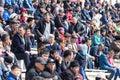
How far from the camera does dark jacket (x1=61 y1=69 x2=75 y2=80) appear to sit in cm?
1156

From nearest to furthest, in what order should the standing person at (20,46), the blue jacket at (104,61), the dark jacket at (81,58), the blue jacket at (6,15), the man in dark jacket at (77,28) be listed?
A: the standing person at (20,46) → the dark jacket at (81,58) → the blue jacket at (104,61) → the blue jacket at (6,15) → the man in dark jacket at (77,28)

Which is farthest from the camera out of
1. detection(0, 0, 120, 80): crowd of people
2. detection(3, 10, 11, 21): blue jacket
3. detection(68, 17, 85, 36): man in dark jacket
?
detection(68, 17, 85, 36): man in dark jacket

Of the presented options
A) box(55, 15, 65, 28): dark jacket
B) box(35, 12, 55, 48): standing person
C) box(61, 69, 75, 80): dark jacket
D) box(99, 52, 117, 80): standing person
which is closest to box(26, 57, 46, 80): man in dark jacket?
box(61, 69, 75, 80): dark jacket

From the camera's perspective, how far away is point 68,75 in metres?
11.6

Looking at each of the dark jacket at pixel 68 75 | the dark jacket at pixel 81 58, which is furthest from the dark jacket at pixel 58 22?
the dark jacket at pixel 68 75

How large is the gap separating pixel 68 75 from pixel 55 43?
2.58 meters

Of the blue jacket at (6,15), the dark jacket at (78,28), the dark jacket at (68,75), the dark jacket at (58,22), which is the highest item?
the blue jacket at (6,15)

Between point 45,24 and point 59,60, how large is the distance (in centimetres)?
396

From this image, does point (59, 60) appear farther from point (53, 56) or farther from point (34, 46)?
point (34, 46)

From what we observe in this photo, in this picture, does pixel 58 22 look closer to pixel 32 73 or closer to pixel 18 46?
pixel 18 46

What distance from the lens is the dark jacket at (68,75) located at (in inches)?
455

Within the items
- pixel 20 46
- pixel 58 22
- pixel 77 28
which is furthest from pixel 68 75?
pixel 77 28

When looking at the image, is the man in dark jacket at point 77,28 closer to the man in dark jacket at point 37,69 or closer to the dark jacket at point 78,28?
the dark jacket at point 78,28

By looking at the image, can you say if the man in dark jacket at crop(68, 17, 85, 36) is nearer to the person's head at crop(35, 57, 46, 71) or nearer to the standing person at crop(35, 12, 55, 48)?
the standing person at crop(35, 12, 55, 48)
